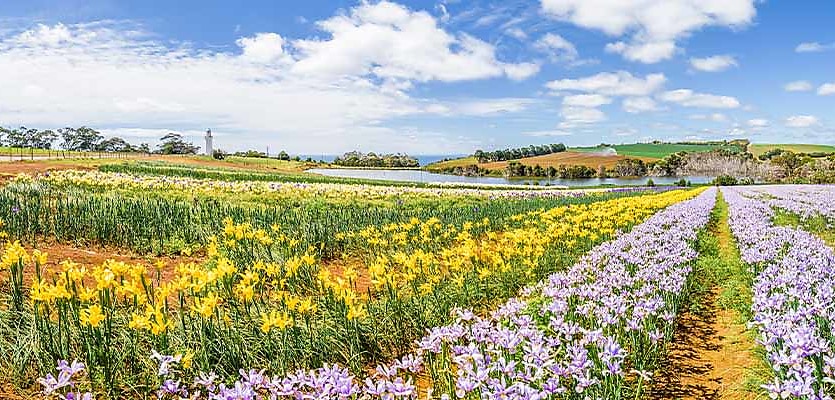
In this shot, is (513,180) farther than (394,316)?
Yes

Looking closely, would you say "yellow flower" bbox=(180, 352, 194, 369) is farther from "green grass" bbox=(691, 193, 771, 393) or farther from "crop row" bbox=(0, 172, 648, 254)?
"crop row" bbox=(0, 172, 648, 254)

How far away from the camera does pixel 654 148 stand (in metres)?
135

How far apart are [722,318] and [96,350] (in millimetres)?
6654

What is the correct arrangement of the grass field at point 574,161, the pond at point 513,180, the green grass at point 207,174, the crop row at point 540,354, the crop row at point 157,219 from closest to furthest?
the crop row at point 540,354, the crop row at point 157,219, the green grass at point 207,174, the pond at point 513,180, the grass field at point 574,161

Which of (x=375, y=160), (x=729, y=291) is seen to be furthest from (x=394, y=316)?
(x=375, y=160)

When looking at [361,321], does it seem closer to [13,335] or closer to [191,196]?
[13,335]

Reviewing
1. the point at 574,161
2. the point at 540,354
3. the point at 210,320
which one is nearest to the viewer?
the point at 540,354

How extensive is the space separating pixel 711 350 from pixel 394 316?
328 centimetres

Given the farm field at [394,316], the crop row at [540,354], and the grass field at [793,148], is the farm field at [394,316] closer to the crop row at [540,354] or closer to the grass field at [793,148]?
the crop row at [540,354]

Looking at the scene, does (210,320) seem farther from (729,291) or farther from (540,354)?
(729,291)

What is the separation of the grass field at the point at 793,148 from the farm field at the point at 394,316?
372 ft

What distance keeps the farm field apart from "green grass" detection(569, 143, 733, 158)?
398 feet

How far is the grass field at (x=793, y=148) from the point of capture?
4016 inches

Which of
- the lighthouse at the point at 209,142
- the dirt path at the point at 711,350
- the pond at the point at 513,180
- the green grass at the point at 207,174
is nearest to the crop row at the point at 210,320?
the dirt path at the point at 711,350
